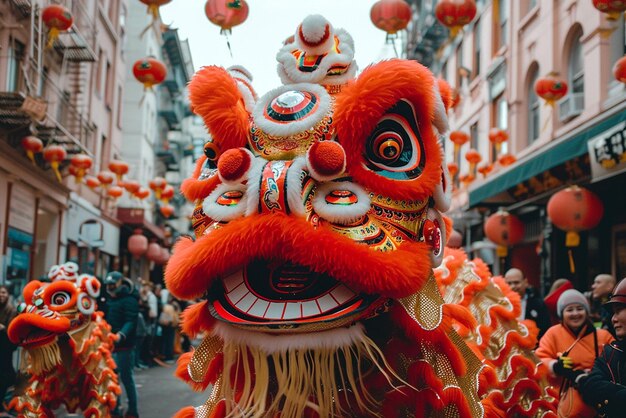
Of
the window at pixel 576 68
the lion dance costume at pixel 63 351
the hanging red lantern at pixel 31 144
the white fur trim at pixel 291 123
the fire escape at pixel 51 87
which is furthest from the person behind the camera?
the hanging red lantern at pixel 31 144

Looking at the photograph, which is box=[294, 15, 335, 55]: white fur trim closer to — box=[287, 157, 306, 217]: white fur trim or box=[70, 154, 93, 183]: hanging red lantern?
box=[287, 157, 306, 217]: white fur trim

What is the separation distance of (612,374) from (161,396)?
29.3 ft

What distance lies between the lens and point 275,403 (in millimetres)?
2928

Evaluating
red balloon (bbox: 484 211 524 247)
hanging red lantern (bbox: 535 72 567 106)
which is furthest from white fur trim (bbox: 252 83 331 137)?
red balloon (bbox: 484 211 524 247)

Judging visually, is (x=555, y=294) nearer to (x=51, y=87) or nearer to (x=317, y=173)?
(x=317, y=173)

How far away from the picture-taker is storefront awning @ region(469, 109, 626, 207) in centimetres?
1082

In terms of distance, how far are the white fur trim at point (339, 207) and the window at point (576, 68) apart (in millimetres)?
13856

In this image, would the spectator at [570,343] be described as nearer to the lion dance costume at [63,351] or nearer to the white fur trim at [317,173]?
the white fur trim at [317,173]

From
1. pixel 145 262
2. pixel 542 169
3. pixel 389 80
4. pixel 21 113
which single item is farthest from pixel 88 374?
pixel 145 262

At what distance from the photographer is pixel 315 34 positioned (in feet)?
11.5

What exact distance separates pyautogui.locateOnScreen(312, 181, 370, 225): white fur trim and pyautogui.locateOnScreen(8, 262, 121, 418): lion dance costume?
16.1ft

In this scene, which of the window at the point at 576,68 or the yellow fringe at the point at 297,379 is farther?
the window at the point at 576,68

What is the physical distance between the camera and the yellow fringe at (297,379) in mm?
2896

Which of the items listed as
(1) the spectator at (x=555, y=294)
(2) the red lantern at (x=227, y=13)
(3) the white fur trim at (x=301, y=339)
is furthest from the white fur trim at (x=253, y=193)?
(1) the spectator at (x=555, y=294)
